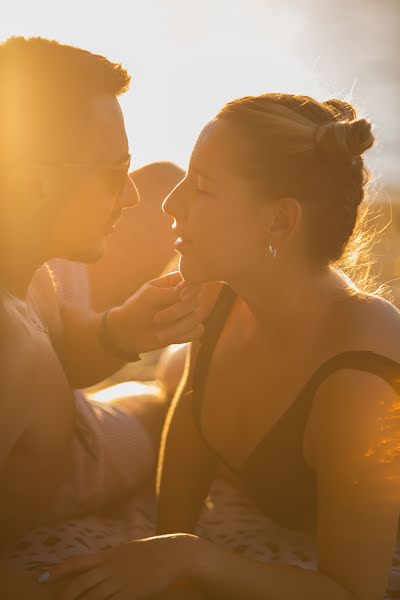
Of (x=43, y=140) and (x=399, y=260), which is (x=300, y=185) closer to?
(x=43, y=140)

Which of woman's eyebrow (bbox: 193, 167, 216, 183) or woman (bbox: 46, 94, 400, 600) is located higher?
woman's eyebrow (bbox: 193, 167, 216, 183)

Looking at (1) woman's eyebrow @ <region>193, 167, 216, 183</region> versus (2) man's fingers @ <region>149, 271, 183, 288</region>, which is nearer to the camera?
(1) woman's eyebrow @ <region>193, 167, 216, 183</region>

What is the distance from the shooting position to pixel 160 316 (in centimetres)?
286

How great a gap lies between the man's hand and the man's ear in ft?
1.63

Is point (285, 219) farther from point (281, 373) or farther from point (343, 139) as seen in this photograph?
point (281, 373)

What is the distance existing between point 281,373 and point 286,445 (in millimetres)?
268

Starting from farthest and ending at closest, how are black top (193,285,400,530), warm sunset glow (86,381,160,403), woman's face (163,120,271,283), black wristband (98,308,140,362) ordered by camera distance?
warm sunset glow (86,381,160,403), black wristband (98,308,140,362), woman's face (163,120,271,283), black top (193,285,400,530)

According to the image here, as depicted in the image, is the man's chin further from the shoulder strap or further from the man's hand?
the shoulder strap

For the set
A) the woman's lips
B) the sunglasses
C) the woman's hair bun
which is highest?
the woman's hair bun

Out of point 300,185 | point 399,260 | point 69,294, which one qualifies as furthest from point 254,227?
point 399,260

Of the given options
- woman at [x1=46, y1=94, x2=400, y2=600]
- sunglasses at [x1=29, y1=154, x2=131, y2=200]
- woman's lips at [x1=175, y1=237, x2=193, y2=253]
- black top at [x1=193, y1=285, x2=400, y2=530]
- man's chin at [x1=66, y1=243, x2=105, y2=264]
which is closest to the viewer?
woman at [x1=46, y1=94, x2=400, y2=600]

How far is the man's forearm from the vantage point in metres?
3.44

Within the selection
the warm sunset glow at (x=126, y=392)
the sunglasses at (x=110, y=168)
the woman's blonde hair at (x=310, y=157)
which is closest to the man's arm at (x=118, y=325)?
the warm sunset glow at (x=126, y=392)

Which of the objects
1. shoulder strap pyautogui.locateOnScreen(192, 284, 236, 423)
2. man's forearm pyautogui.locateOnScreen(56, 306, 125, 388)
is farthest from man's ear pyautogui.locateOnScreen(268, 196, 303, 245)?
man's forearm pyautogui.locateOnScreen(56, 306, 125, 388)
